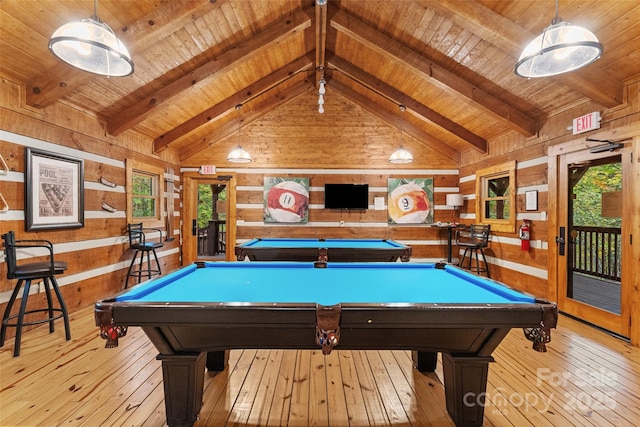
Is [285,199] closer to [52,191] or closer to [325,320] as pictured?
[52,191]

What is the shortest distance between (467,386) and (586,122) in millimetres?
3474

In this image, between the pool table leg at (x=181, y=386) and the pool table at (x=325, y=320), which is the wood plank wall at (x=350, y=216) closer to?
the pool table at (x=325, y=320)

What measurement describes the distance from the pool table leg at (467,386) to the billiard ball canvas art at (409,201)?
504cm

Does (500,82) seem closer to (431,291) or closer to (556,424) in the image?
(431,291)

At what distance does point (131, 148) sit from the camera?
199 inches

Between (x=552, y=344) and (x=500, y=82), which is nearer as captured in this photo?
(x=552, y=344)

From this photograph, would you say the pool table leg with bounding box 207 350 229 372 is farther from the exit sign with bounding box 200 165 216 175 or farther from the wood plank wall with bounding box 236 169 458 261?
the exit sign with bounding box 200 165 216 175

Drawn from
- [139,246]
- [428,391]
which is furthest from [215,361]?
[139,246]

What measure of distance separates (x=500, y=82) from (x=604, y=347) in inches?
Answer: 129

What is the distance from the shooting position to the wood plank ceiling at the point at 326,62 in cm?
285

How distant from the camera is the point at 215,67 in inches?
170

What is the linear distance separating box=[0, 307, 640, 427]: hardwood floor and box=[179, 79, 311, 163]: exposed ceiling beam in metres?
4.48

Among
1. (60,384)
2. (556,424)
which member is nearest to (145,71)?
(60,384)

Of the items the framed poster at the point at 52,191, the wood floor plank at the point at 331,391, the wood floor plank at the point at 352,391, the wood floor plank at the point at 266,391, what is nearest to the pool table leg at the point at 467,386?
the wood floor plank at the point at 352,391
